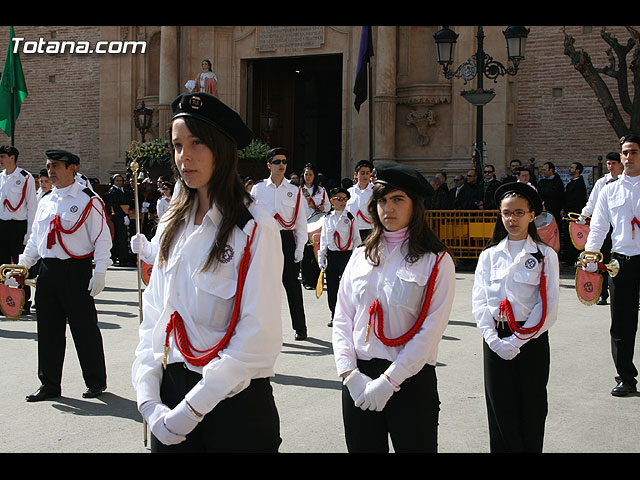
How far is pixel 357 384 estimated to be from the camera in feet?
11.9

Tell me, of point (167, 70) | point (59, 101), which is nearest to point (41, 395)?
point (167, 70)

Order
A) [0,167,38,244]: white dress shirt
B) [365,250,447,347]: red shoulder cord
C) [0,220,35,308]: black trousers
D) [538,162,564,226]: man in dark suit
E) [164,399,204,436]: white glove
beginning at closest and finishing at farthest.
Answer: [164,399,204,436]: white glove < [365,250,447,347]: red shoulder cord < [0,167,38,244]: white dress shirt < [0,220,35,308]: black trousers < [538,162,564,226]: man in dark suit

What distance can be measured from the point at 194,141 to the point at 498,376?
2598 millimetres

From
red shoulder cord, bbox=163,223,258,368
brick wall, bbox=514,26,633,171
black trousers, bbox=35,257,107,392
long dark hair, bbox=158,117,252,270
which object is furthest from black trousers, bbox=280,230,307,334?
brick wall, bbox=514,26,633,171

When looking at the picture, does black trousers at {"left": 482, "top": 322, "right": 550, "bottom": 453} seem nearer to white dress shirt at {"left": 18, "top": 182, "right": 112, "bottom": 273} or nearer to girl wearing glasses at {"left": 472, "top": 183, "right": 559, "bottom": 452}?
girl wearing glasses at {"left": 472, "top": 183, "right": 559, "bottom": 452}

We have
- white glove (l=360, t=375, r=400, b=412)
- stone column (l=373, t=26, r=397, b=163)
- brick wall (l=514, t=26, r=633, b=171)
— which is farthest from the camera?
stone column (l=373, t=26, r=397, b=163)

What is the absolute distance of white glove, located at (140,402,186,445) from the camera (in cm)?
288

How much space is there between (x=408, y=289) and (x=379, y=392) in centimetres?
51

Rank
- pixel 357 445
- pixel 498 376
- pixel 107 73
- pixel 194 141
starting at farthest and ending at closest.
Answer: pixel 107 73
pixel 498 376
pixel 357 445
pixel 194 141

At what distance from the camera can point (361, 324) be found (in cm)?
381

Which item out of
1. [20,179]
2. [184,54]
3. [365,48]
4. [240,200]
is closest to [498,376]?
[240,200]

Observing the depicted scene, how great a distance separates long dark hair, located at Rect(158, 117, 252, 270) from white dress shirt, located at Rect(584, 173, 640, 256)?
4964 millimetres

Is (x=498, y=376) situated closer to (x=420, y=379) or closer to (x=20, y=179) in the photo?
(x=420, y=379)

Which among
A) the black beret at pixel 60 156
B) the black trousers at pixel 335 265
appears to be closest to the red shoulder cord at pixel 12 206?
the black trousers at pixel 335 265
